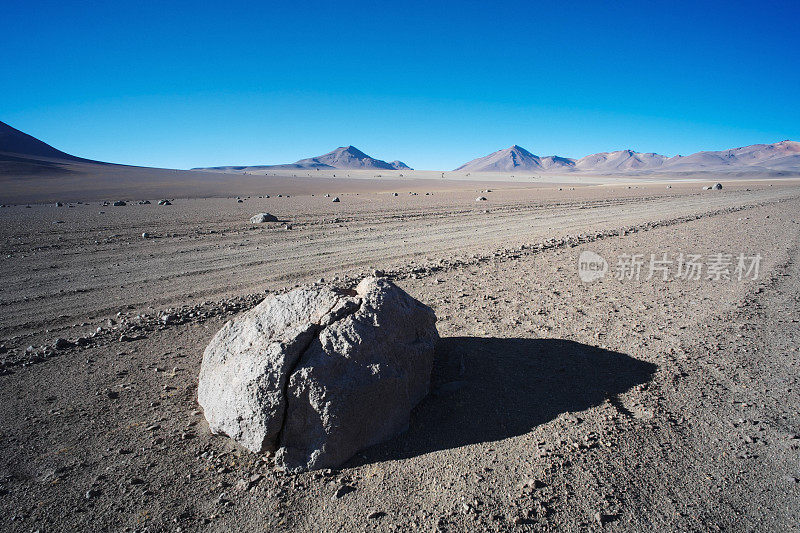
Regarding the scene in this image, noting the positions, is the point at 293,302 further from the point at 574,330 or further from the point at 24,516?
the point at 574,330

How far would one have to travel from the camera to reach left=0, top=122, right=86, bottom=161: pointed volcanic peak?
114m

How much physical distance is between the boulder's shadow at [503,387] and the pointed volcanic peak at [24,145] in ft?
473

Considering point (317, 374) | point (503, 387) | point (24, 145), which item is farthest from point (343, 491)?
point (24, 145)

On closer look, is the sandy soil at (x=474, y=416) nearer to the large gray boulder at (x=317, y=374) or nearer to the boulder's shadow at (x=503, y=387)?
the boulder's shadow at (x=503, y=387)

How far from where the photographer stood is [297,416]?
3162 mm

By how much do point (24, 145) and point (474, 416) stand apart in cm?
16038

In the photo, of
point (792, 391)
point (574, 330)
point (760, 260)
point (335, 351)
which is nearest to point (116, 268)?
point (335, 351)

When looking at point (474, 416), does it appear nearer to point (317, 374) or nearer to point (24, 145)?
point (317, 374)

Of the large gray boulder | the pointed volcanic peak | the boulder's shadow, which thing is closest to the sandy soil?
the boulder's shadow

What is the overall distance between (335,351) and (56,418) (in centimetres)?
257

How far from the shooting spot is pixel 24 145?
118688mm

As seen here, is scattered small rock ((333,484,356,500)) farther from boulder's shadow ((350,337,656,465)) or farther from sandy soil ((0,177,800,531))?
boulder's shadow ((350,337,656,465))

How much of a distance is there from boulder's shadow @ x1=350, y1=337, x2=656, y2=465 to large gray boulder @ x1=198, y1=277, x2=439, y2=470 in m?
0.18

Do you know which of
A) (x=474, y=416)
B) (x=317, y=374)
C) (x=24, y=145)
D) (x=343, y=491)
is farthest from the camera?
(x=24, y=145)
